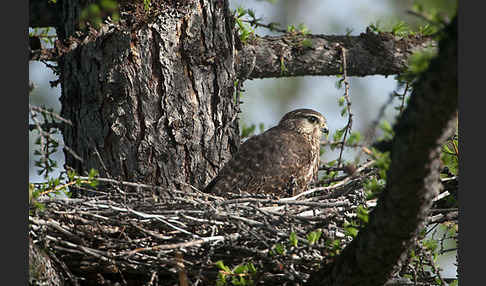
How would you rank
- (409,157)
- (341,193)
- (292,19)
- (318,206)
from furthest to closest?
(292,19)
(341,193)
(318,206)
(409,157)

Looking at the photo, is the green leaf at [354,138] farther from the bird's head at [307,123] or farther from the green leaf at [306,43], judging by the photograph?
the green leaf at [306,43]

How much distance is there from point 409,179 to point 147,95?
246cm

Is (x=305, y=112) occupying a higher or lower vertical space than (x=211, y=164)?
higher

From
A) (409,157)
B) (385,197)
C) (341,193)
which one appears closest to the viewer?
(409,157)

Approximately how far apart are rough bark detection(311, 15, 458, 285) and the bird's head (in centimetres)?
271

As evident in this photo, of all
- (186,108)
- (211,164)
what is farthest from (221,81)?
(211,164)

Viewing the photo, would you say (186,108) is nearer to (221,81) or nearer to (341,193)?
(221,81)

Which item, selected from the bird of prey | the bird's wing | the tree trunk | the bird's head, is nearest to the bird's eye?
the bird's head

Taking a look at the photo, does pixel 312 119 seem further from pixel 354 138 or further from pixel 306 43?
pixel 306 43

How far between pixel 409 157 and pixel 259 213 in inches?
55.7

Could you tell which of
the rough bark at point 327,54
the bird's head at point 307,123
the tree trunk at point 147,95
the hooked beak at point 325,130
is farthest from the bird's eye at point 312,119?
the tree trunk at point 147,95

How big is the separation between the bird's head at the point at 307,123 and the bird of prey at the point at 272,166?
0.12 m

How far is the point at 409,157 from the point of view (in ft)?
6.56

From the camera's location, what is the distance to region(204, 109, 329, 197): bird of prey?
4.36 metres
